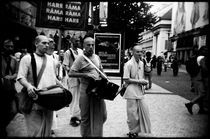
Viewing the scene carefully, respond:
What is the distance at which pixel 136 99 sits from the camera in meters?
5.98

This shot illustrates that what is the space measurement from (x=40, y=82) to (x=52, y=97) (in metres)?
0.34

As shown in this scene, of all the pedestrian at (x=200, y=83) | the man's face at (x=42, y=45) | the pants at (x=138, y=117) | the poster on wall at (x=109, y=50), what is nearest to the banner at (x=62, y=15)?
the man's face at (x=42, y=45)

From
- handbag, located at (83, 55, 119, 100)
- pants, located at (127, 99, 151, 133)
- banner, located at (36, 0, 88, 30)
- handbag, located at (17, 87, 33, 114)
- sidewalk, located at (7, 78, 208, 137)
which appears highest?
banner, located at (36, 0, 88, 30)

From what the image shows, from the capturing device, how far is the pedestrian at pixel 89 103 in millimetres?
4840

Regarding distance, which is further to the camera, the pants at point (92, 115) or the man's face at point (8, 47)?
the man's face at point (8, 47)

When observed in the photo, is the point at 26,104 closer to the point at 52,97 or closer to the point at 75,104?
the point at 52,97

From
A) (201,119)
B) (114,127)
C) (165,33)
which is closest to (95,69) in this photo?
(114,127)

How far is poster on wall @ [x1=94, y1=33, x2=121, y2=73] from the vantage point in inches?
631

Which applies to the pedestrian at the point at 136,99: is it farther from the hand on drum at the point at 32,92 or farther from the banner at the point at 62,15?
the hand on drum at the point at 32,92

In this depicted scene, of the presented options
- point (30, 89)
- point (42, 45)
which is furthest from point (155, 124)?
point (30, 89)

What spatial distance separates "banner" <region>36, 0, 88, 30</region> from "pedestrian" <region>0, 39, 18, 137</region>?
1.22 metres

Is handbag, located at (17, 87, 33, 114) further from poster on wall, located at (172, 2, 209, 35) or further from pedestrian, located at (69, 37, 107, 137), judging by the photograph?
poster on wall, located at (172, 2, 209, 35)

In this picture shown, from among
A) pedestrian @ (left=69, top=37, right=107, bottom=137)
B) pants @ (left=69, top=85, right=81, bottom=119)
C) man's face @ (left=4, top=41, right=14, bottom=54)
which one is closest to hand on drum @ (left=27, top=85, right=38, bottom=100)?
pedestrian @ (left=69, top=37, right=107, bottom=137)

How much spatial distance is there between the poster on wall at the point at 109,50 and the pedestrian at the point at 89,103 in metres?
10.8
